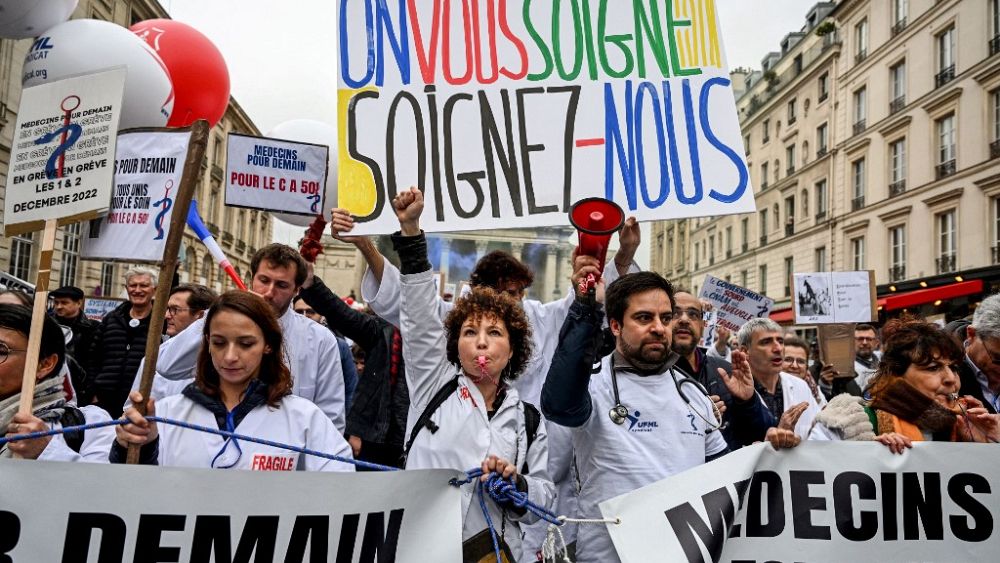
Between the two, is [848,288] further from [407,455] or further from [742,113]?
[742,113]

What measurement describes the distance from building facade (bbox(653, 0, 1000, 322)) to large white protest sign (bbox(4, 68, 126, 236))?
63.3ft

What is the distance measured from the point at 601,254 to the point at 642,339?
0.46m

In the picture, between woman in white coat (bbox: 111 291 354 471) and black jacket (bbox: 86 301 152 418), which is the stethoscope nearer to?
woman in white coat (bbox: 111 291 354 471)

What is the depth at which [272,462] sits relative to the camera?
2.26 meters

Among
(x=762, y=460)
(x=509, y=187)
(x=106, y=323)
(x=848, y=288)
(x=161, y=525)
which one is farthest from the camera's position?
(x=848, y=288)

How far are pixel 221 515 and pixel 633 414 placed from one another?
1296mm

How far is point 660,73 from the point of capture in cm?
342

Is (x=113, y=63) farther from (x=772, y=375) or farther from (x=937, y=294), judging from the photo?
(x=937, y=294)

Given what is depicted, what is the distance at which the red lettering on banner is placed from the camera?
A: 2232 millimetres

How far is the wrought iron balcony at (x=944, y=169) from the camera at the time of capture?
23.5m

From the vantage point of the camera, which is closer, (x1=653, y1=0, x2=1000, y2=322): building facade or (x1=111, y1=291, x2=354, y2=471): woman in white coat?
(x1=111, y1=291, x2=354, y2=471): woman in white coat

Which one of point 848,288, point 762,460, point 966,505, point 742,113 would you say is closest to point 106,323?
point 762,460

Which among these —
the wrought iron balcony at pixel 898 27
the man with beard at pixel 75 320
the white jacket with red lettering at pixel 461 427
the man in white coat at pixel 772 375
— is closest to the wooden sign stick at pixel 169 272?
the white jacket with red lettering at pixel 461 427

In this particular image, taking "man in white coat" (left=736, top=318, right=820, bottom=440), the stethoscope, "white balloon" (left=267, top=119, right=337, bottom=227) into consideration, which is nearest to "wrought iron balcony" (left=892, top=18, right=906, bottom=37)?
"white balloon" (left=267, top=119, right=337, bottom=227)
